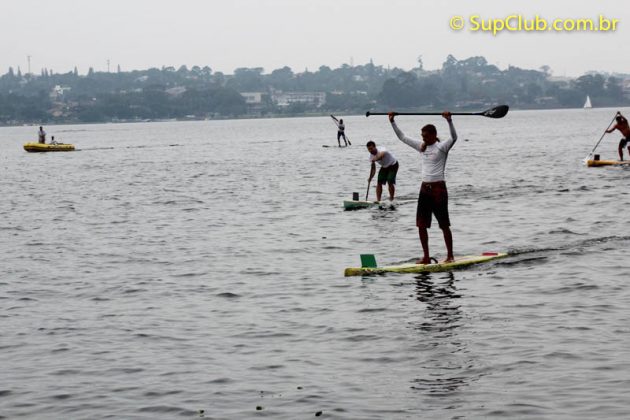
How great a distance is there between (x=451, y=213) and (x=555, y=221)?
338cm

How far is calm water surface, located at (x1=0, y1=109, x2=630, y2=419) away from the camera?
10.3 m

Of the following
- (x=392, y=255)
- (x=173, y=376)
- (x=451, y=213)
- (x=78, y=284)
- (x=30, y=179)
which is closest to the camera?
(x=173, y=376)

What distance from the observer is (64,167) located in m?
61.8

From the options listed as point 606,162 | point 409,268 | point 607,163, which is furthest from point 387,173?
point 607,163

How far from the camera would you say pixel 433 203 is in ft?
54.2

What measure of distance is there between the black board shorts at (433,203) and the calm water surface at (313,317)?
2.97ft

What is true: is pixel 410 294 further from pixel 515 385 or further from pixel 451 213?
pixel 451 213

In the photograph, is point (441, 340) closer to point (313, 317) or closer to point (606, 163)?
point (313, 317)

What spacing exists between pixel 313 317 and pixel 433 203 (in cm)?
350

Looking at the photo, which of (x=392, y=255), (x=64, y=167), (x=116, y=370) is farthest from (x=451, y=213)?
(x=64, y=167)

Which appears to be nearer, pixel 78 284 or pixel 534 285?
pixel 534 285

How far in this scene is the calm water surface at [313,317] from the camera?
1030cm

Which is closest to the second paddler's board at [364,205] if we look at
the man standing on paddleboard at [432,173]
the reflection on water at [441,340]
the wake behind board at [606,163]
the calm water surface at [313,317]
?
the calm water surface at [313,317]

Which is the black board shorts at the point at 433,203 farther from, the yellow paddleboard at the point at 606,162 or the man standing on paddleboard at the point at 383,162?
the yellow paddleboard at the point at 606,162
